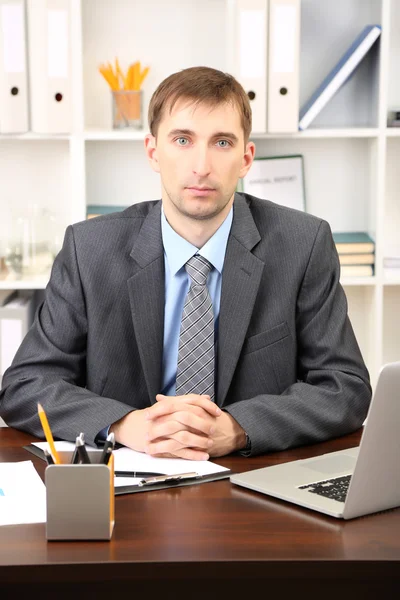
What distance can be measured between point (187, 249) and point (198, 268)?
5cm

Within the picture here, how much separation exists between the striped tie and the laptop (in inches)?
17.0

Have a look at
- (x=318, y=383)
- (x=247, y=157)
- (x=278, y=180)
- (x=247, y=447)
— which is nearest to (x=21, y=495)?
(x=247, y=447)

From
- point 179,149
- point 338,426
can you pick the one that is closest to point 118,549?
point 338,426

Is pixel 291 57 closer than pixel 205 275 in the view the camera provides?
No

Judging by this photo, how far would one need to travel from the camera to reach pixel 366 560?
1047 mm

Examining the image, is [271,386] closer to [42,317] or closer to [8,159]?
[42,317]

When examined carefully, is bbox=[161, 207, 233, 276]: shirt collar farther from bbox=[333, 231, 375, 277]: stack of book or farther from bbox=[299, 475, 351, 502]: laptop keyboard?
bbox=[333, 231, 375, 277]: stack of book

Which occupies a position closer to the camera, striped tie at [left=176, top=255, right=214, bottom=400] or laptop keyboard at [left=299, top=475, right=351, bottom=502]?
laptop keyboard at [left=299, top=475, right=351, bottom=502]

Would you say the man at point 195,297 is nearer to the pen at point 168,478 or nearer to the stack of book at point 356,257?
the pen at point 168,478

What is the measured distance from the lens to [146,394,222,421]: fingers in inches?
58.6

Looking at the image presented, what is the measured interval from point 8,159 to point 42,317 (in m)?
1.60

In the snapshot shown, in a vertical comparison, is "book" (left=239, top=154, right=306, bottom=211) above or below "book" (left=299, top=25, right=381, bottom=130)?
below

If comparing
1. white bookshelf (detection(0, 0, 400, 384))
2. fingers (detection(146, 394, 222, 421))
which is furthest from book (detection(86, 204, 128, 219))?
fingers (detection(146, 394, 222, 421))

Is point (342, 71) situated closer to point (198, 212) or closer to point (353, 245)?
point (353, 245)
